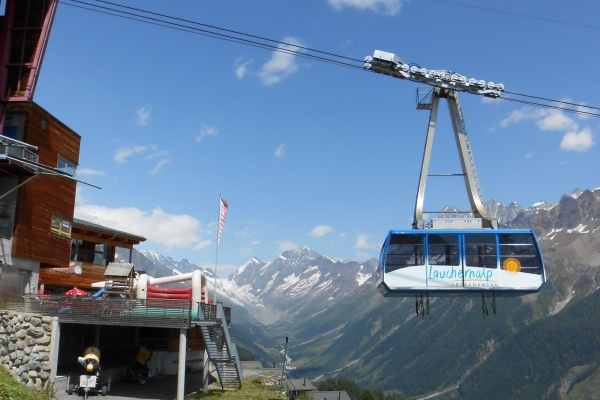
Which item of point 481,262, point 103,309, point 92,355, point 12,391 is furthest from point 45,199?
point 481,262

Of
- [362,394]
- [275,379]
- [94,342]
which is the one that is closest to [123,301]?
[94,342]

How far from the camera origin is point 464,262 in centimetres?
2472

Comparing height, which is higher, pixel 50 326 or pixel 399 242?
pixel 399 242

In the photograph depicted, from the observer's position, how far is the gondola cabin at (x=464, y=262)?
2470cm

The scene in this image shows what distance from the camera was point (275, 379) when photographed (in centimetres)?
4031

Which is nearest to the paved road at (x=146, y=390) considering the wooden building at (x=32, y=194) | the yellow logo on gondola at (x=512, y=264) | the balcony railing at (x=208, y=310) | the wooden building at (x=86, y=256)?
the balcony railing at (x=208, y=310)

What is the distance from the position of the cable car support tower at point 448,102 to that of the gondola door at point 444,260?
1101 mm

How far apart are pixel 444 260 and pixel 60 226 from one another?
70.7ft

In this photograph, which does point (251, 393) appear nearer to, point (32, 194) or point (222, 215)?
point (222, 215)

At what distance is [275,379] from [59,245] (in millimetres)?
16496

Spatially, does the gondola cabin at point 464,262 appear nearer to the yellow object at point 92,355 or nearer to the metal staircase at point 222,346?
the metal staircase at point 222,346

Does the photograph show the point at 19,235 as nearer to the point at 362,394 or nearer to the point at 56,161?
the point at 56,161

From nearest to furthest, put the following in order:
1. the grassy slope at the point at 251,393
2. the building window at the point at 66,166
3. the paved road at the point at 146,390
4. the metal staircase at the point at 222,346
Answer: the paved road at the point at 146,390, the grassy slope at the point at 251,393, the metal staircase at the point at 222,346, the building window at the point at 66,166

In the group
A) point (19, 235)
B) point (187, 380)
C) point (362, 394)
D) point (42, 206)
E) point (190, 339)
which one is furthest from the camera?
point (362, 394)
